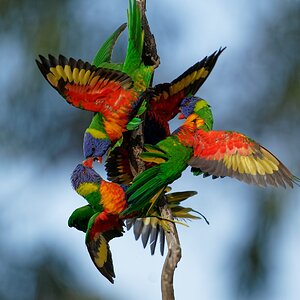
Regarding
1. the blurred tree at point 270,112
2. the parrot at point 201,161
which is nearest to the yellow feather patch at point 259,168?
the parrot at point 201,161

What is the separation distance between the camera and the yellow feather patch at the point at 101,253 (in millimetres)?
1976

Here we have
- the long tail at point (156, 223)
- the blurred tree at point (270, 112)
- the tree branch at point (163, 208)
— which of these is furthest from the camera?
the blurred tree at point (270, 112)

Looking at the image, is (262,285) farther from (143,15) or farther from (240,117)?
(143,15)

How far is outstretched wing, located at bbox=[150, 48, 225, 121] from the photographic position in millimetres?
1992

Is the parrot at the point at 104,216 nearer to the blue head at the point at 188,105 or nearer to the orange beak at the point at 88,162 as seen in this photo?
the orange beak at the point at 88,162

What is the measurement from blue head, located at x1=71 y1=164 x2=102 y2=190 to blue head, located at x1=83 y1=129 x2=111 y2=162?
0.05 metres

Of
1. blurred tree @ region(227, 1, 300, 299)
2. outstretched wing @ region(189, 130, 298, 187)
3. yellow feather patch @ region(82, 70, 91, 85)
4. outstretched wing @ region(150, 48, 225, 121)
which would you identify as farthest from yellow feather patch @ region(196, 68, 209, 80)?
blurred tree @ region(227, 1, 300, 299)

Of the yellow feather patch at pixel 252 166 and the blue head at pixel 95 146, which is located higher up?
the yellow feather patch at pixel 252 166

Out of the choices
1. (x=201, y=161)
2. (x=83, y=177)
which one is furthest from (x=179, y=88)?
(x=83, y=177)

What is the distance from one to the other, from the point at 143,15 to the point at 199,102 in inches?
7.7

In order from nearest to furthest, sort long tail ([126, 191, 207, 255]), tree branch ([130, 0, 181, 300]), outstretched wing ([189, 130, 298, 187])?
tree branch ([130, 0, 181, 300]) < outstretched wing ([189, 130, 298, 187]) < long tail ([126, 191, 207, 255])

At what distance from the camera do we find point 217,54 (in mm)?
1966

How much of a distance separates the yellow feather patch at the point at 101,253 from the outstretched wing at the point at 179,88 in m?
0.27

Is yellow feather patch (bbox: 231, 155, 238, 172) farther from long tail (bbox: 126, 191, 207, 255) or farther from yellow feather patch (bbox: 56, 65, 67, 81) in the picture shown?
yellow feather patch (bbox: 56, 65, 67, 81)
